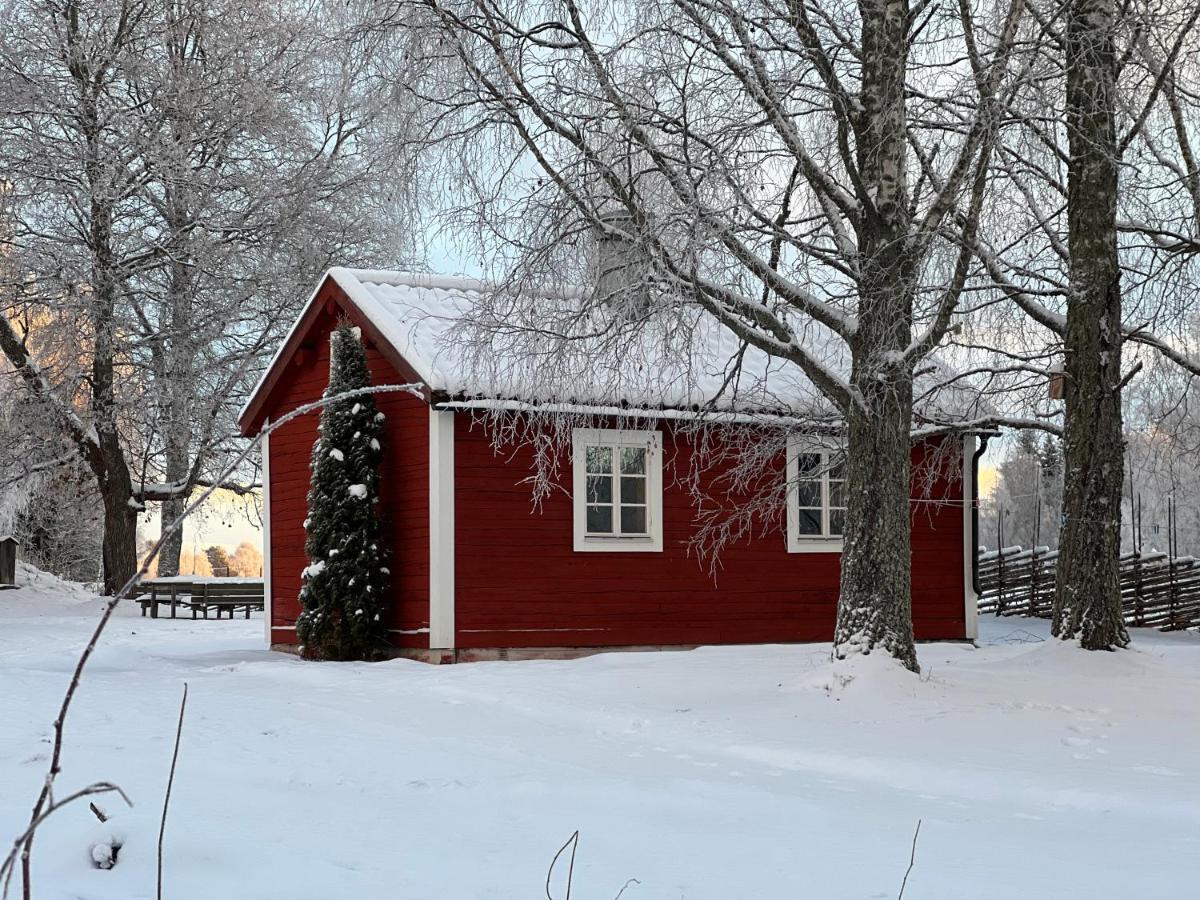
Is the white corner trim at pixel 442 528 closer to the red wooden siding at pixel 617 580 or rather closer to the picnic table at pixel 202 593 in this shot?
the red wooden siding at pixel 617 580

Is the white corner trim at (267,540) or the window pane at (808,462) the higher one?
the window pane at (808,462)

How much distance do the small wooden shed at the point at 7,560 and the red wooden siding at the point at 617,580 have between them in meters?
17.2

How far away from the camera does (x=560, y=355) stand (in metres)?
10.1

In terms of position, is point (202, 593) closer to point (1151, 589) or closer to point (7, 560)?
point (7, 560)

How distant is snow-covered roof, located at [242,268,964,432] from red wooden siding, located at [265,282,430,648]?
1.40 feet

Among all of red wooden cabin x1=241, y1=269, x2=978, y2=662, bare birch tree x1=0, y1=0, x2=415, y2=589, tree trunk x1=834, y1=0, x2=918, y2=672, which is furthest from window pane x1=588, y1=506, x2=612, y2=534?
bare birch tree x1=0, y1=0, x2=415, y2=589

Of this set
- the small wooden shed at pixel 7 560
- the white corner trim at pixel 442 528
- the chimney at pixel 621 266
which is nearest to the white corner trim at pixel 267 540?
the white corner trim at pixel 442 528

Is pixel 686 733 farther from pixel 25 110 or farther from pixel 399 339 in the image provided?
pixel 25 110

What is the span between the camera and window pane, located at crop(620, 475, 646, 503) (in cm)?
1540

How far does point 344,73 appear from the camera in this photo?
1041 centimetres

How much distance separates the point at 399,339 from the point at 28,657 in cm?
523

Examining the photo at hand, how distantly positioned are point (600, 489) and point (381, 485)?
253 cm

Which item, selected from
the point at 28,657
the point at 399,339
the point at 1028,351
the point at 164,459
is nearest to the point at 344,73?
Result: the point at 399,339

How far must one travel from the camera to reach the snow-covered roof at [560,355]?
1015 cm
